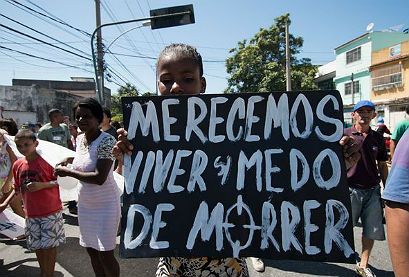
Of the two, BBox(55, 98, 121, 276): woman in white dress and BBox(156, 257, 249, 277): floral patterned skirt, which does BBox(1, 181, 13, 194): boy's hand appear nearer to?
BBox(55, 98, 121, 276): woman in white dress

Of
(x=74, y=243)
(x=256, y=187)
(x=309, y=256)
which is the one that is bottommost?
(x=74, y=243)

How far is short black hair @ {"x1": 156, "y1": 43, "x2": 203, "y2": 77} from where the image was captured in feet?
5.72

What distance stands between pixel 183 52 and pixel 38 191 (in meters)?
2.26

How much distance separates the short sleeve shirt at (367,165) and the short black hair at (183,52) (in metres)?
2.47

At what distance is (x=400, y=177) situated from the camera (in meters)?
1.44

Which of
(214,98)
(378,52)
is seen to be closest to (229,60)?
(378,52)

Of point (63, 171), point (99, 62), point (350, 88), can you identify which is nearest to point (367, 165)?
point (63, 171)

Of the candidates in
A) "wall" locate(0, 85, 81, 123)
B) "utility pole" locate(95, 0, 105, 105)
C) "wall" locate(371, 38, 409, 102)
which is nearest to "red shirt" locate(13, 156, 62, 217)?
"utility pole" locate(95, 0, 105, 105)

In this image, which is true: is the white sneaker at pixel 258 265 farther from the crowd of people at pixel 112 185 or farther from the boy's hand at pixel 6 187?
the boy's hand at pixel 6 187

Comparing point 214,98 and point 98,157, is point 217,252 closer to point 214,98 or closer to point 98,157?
point 214,98

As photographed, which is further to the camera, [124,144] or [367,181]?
[367,181]

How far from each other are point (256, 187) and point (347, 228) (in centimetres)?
42

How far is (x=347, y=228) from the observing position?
1.58m

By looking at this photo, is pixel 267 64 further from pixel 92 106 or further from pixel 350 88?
pixel 92 106
